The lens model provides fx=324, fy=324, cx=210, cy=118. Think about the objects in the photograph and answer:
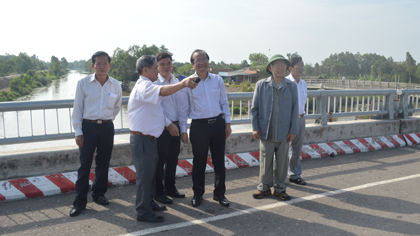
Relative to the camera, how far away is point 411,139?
813 centimetres

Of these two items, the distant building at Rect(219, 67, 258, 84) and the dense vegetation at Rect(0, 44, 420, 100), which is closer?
the dense vegetation at Rect(0, 44, 420, 100)

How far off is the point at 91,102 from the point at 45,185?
4.88 feet

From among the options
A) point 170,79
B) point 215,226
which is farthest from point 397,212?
point 170,79

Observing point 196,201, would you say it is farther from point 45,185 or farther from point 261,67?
point 261,67

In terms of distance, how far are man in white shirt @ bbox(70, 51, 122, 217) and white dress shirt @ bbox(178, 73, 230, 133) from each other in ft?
3.32

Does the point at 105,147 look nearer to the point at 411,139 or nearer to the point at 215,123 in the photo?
the point at 215,123

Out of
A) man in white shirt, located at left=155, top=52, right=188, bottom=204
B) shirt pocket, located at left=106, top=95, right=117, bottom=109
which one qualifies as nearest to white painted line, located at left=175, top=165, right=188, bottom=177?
man in white shirt, located at left=155, top=52, right=188, bottom=204

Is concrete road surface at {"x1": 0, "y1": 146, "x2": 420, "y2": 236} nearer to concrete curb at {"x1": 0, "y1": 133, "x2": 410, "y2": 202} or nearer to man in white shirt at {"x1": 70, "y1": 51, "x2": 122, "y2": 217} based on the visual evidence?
concrete curb at {"x1": 0, "y1": 133, "x2": 410, "y2": 202}

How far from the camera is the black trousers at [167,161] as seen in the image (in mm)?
4574

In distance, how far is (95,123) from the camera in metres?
4.42

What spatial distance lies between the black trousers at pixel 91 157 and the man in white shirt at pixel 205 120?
107cm

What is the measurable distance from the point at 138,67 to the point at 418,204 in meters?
4.23

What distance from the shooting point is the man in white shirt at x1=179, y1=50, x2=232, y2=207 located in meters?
4.40

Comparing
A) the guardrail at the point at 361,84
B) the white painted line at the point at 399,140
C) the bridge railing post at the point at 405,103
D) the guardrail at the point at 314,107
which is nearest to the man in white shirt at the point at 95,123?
the guardrail at the point at 314,107
